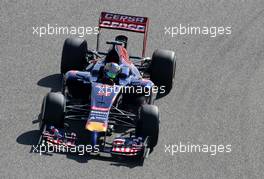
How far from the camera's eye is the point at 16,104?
3222cm

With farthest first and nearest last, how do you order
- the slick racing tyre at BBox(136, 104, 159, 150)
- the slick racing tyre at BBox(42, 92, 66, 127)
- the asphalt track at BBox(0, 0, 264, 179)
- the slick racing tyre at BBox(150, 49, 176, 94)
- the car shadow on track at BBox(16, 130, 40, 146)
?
the slick racing tyre at BBox(150, 49, 176, 94) < the car shadow on track at BBox(16, 130, 40, 146) < the slick racing tyre at BBox(42, 92, 66, 127) < the slick racing tyre at BBox(136, 104, 159, 150) < the asphalt track at BBox(0, 0, 264, 179)

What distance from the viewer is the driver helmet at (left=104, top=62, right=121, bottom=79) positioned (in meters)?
31.8

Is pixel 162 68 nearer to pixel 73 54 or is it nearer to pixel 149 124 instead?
pixel 73 54

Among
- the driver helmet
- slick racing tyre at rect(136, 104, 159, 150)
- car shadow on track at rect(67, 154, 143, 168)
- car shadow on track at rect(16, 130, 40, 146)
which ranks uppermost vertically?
the driver helmet

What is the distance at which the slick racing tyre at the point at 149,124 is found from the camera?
98.0 ft

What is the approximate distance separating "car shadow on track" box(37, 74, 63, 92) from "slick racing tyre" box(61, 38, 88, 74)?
16.3 inches

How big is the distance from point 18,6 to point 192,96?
26.5 feet

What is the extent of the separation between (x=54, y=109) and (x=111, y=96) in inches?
70.4

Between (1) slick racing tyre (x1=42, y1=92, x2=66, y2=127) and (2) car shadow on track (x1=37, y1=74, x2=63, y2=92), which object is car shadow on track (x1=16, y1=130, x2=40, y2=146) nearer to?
(1) slick racing tyre (x1=42, y1=92, x2=66, y2=127)

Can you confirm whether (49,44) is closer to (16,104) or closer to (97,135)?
(16,104)

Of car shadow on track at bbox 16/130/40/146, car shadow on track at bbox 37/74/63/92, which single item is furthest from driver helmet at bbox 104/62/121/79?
car shadow on track at bbox 16/130/40/146

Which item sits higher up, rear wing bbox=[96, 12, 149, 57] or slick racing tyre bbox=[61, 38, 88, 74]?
rear wing bbox=[96, 12, 149, 57]

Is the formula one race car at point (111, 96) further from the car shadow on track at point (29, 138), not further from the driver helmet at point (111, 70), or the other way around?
the car shadow on track at point (29, 138)

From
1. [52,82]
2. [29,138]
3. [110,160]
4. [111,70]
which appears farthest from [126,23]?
[110,160]
